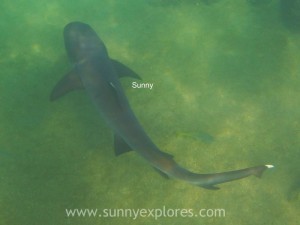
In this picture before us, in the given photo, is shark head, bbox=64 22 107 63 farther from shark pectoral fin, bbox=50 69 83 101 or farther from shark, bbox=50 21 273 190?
shark pectoral fin, bbox=50 69 83 101

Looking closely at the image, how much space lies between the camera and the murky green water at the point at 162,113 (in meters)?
4.85

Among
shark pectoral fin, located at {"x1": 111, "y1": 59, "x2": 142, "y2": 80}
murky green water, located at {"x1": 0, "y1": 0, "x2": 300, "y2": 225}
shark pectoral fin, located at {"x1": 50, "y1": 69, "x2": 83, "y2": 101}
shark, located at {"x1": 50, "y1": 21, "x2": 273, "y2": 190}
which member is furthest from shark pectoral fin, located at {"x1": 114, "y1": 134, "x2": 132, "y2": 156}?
shark pectoral fin, located at {"x1": 111, "y1": 59, "x2": 142, "y2": 80}

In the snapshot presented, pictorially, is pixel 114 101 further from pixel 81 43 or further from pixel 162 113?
pixel 81 43

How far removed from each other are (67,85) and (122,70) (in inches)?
38.5

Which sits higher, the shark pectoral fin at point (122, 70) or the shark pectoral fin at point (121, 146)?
the shark pectoral fin at point (122, 70)

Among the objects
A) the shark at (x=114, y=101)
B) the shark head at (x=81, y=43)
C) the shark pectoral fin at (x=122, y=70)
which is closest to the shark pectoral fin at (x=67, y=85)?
the shark at (x=114, y=101)

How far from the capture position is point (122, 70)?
562 centimetres

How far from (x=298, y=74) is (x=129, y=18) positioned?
3.90m

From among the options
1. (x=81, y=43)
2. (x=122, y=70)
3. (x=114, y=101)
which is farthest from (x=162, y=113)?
(x=81, y=43)

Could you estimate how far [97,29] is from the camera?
23.5 ft

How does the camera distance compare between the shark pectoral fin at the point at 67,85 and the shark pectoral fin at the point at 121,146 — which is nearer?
the shark pectoral fin at the point at 121,146

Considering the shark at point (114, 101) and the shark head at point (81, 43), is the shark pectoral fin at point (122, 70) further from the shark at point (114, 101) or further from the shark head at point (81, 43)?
the shark head at point (81, 43)

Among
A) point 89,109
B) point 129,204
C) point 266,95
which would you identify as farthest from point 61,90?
point 266,95

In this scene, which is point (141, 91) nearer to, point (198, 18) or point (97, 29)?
point (97, 29)
